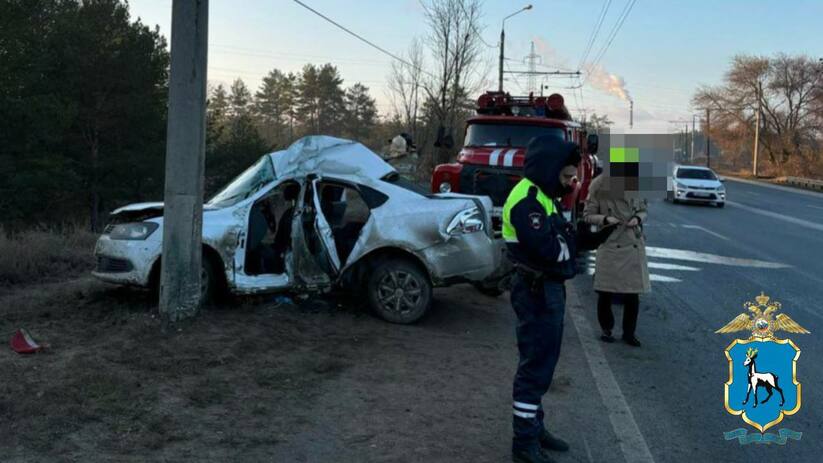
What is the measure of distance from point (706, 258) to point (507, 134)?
4.27 meters

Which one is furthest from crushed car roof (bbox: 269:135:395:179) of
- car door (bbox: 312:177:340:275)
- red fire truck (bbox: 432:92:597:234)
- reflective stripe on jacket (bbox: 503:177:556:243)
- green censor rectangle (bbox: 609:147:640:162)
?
reflective stripe on jacket (bbox: 503:177:556:243)

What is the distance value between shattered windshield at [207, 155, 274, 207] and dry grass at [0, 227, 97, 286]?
2.78m

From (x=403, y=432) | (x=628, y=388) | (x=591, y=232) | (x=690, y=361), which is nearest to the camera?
(x=403, y=432)

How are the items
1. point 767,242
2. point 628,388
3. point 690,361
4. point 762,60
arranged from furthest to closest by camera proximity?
1. point 762,60
2. point 767,242
3. point 690,361
4. point 628,388

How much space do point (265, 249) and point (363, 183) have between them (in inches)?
49.6

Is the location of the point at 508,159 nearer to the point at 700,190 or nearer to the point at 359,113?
the point at 700,190

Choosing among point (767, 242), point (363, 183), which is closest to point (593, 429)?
point (363, 183)

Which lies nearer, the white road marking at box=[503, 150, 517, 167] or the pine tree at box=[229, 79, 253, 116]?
the white road marking at box=[503, 150, 517, 167]

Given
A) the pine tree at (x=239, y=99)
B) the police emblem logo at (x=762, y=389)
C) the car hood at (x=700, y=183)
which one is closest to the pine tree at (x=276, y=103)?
the pine tree at (x=239, y=99)

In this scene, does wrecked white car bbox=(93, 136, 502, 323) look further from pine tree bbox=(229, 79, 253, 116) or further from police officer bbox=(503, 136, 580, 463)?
pine tree bbox=(229, 79, 253, 116)

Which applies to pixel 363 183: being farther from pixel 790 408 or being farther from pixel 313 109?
pixel 313 109

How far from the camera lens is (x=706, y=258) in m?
12.3

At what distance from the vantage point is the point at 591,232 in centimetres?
462

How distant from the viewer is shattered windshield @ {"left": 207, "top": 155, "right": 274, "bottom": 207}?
732 cm
